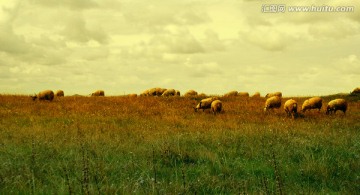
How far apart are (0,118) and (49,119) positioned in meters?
2.56

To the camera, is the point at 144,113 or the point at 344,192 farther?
the point at 144,113

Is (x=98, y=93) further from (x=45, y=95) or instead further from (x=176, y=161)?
(x=176, y=161)

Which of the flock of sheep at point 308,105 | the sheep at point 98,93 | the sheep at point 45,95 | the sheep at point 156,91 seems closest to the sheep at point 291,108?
the flock of sheep at point 308,105

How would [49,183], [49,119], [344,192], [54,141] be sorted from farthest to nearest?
[49,119]
[54,141]
[49,183]
[344,192]

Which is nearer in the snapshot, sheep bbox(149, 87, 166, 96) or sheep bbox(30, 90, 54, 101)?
sheep bbox(30, 90, 54, 101)

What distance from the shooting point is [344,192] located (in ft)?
20.6

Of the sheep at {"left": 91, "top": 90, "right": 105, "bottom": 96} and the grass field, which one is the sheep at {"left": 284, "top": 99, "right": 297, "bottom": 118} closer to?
the grass field

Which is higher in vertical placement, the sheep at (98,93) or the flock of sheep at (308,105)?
the sheep at (98,93)

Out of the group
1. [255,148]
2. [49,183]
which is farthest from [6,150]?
[255,148]

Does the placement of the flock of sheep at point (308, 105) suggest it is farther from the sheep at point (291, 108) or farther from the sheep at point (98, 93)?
the sheep at point (98, 93)

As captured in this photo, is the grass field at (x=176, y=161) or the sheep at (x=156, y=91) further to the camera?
the sheep at (x=156, y=91)

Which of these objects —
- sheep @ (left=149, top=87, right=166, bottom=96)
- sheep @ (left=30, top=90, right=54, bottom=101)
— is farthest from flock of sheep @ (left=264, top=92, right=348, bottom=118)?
sheep @ (left=149, top=87, right=166, bottom=96)

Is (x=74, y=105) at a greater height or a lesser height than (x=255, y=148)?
greater

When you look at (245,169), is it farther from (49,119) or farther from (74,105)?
(74,105)
